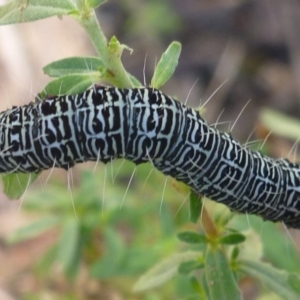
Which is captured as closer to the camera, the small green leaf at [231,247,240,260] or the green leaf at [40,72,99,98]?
the green leaf at [40,72,99,98]

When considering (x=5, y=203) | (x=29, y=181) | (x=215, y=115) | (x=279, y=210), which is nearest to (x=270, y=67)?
(x=215, y=115)

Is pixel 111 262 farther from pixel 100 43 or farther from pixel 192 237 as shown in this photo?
pixel 100 43

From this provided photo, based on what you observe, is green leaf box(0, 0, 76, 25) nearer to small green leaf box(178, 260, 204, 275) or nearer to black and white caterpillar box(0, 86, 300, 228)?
black and white caterpillar box(0, 86, 300, 228)

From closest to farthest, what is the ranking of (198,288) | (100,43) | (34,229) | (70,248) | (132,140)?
(100,43), (132,140), (198,288), (70,248), (34,229)

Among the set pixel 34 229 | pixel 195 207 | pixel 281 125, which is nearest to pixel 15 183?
pixel 195 207

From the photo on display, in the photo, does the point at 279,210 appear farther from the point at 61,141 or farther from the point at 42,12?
the point at 42,12

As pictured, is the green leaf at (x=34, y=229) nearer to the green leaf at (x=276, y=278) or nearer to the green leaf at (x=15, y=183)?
the green leaf at (x=15, y=183)

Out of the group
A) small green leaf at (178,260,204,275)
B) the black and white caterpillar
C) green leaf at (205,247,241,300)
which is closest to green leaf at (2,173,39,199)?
the black and white caterpillar
